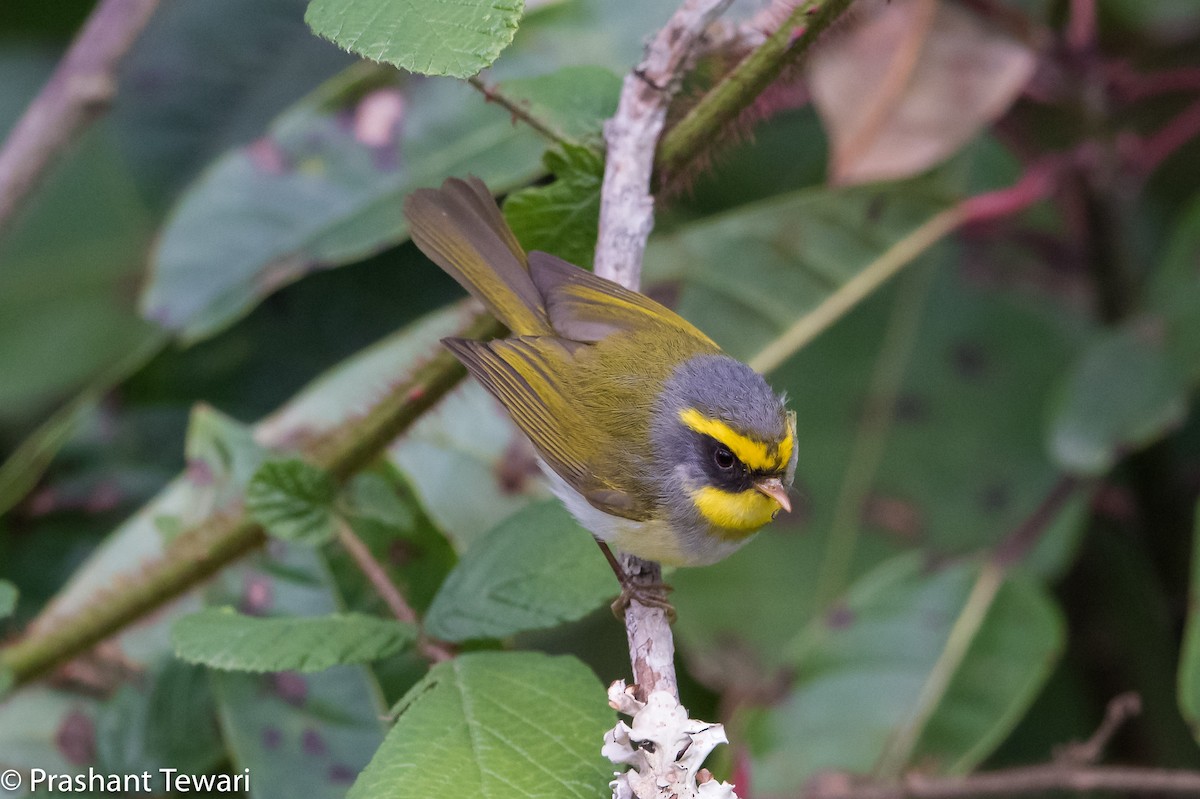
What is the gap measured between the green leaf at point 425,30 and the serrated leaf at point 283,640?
70 cm

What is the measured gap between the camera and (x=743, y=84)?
152 cm

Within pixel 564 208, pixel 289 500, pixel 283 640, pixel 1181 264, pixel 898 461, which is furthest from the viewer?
pixel 898 461

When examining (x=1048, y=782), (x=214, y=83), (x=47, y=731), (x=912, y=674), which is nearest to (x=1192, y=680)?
(x=1048, y=782)

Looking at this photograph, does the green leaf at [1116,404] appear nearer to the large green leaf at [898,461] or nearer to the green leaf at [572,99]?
the large green leaf at [898,461]

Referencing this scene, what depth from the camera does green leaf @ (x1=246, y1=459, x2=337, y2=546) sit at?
1.60 meters

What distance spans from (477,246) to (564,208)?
266 mm

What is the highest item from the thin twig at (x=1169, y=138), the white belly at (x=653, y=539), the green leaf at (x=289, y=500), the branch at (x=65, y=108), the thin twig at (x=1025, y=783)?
the thin twig at (x=1169, y=138)

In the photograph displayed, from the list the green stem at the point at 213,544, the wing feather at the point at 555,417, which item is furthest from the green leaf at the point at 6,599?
the wing feather at the point at 555,417

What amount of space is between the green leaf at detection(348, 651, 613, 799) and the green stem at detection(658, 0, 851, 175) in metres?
0.73

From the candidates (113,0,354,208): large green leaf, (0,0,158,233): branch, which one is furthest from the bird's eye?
(113,0,354,208): large green leaf

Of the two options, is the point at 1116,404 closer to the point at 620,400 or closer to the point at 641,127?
the point at 620,400

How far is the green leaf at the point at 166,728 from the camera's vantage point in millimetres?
1874

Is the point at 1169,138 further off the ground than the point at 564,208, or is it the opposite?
the point at 1169,138

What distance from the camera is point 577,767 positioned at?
1.25 meters
